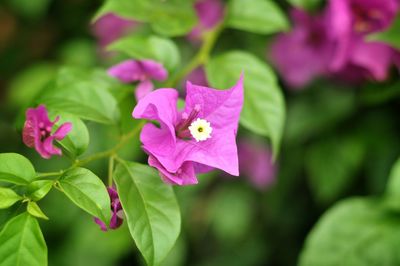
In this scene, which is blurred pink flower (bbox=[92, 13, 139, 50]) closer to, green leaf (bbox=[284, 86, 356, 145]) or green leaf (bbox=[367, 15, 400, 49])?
green leaf (bbox=[284, 86, 356, 145])

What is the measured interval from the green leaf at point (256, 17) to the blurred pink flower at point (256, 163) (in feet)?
1.74

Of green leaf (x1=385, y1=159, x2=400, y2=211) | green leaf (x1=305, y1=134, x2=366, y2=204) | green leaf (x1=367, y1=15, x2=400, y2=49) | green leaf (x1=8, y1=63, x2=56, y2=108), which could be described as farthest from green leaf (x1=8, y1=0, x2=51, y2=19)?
green leaf (x1=385, y1=159, x2=400, y2=211)

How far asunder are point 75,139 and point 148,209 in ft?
0.48

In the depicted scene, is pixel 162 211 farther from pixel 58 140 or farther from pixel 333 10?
pixel 333 10

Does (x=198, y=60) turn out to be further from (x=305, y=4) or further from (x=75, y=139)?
(x=75, y=139)

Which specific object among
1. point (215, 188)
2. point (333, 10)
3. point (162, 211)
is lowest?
point (215, 188)

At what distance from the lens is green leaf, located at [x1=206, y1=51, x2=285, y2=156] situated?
966 mm

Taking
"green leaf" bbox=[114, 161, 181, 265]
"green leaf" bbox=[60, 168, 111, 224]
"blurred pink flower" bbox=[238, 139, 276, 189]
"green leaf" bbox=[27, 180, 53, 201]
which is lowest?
"blurred pink flower" bbox=[238, 139, 276, 189]

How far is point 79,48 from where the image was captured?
5.84 ft

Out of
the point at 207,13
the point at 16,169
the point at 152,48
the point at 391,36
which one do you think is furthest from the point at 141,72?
the point at 207,13

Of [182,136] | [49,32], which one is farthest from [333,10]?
[49,32]

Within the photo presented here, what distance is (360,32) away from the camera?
1.23 metres

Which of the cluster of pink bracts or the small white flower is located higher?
the small white flower

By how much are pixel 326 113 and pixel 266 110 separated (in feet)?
1.54
